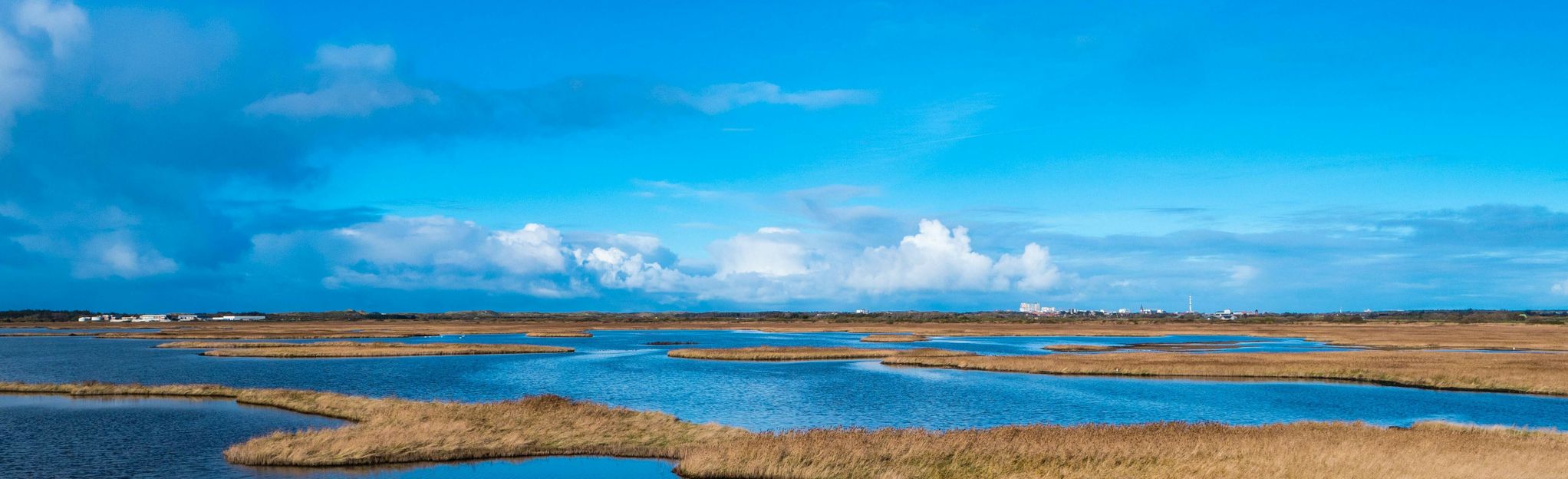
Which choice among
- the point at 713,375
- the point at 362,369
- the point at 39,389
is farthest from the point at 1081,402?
the point at 39,389

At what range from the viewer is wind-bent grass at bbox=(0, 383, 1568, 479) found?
23.2 metres

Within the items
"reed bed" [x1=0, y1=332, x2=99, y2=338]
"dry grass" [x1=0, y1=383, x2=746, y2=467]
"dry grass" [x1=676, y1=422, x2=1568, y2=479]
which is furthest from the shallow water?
"reed bed" [x1=0, y1=332, x2=99, y2=338]

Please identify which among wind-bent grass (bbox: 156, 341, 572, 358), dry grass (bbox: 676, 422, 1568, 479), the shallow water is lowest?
the shallow water

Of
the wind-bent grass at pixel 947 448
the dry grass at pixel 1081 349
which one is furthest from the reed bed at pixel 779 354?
the wind-bent grass at pixel 947 448

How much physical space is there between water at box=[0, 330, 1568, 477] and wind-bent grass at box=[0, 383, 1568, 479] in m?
1.39

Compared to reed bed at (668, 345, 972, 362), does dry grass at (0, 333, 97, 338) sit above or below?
below

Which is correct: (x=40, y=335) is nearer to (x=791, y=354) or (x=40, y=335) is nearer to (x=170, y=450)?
(x=791, y=354)

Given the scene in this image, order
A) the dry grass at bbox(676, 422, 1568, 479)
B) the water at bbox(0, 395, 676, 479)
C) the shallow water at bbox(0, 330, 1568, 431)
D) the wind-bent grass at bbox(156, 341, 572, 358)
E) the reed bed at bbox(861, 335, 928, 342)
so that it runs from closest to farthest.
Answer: the dry grass at bbox(676, 422, 1568, 479) → the water at bbox(0, 395, 676, 479) → the shallow water at bbox(0, 330, 1568, 431) → the wind-bent grass at bbox(156, 341, 572, 358) → the reed bed at bbox(861, 335, 928, 342)

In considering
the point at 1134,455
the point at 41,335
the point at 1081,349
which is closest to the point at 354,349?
the point at 1081,349

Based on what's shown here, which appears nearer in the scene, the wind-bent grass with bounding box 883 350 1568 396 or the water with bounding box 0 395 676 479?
the water with bounding box 0 395 676 479

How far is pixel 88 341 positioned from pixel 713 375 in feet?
294

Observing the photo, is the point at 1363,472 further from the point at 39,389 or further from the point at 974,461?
the point at 39,389

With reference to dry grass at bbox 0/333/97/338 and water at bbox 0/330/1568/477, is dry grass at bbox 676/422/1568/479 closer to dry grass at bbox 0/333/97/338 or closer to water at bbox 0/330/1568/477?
water at bbox 0/330/1568/477

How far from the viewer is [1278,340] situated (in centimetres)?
11875
